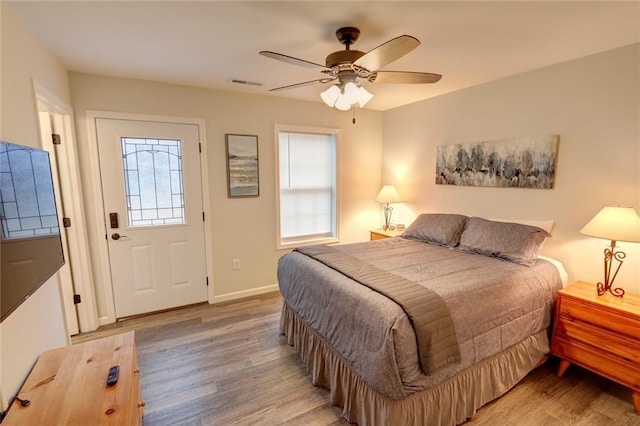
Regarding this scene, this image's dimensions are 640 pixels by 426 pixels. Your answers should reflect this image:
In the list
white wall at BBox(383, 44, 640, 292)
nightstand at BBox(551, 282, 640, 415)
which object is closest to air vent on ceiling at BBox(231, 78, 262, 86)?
white wall at BBox(383, 44, 640, 292)

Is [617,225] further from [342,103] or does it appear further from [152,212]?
[152,212]

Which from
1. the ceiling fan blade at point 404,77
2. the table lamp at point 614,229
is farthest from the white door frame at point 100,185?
the table lamp at point 614,229

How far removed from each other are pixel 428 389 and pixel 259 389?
116 centimetres

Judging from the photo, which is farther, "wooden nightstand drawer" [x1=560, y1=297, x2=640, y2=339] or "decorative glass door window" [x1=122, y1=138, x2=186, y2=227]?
"decorative glass door window" [x1=122, y1=138, x2=186, y2=227]

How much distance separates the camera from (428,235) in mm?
3059

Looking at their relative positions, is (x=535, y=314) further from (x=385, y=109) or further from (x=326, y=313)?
(x=385, y=109)

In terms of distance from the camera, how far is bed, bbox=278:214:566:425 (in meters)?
1.51

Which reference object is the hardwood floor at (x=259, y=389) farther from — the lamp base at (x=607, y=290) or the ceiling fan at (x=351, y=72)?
the ceiling fan at (x=351, y=72)

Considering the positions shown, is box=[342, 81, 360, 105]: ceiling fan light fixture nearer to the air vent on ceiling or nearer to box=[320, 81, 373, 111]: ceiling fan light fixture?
box=[320, 81, 373, 111]: ceiling fan light fixture

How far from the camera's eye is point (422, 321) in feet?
5.02

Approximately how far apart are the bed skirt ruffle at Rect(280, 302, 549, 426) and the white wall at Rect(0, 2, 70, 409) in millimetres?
1581

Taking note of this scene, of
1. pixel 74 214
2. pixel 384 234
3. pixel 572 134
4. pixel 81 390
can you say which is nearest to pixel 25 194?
pixel 81 390

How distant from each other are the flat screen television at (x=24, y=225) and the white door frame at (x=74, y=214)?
1173mm

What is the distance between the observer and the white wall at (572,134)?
2.17 metres
